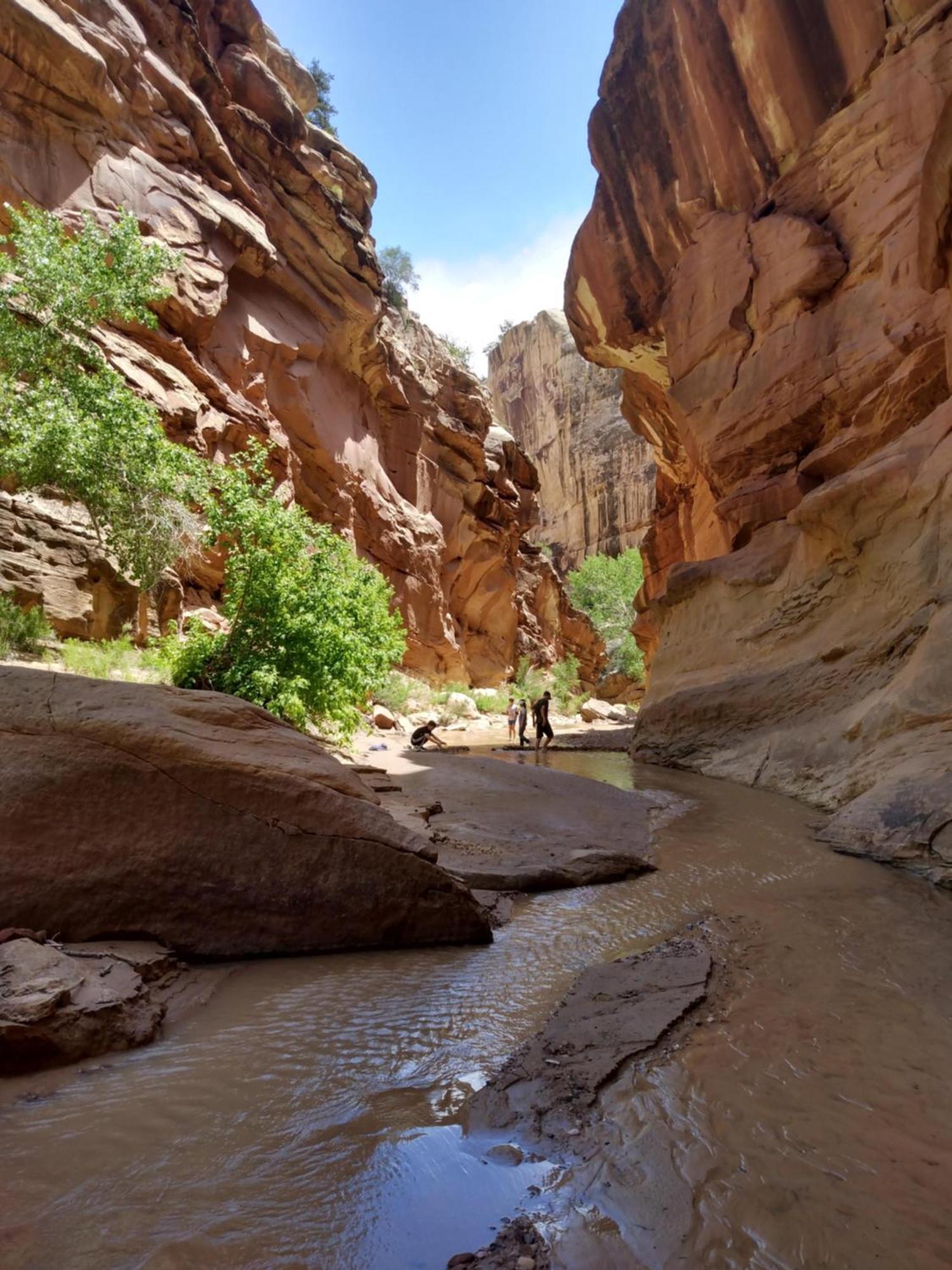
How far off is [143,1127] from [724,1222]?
5.45ft

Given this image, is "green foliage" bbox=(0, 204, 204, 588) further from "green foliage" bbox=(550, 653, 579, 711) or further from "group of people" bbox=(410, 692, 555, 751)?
"green foliage" bbox=(550, 653, 579, 711)

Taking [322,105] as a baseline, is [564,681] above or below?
below

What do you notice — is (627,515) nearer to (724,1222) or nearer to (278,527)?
(278,527)

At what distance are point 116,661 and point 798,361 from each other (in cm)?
1405

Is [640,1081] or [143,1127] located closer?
[143,1127]

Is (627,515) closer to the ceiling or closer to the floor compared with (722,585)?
closer to the ceiling

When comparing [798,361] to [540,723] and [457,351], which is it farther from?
[457,351]

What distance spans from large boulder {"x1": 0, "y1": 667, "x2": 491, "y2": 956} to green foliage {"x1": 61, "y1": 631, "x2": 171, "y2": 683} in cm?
650

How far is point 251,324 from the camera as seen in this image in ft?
70.6

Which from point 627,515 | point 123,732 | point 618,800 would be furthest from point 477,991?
point 627,515

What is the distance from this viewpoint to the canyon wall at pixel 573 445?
52969 millimetres

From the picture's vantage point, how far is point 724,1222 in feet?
5.26

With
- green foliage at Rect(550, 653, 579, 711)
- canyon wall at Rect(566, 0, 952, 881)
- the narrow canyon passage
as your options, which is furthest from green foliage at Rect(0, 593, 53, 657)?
green foliage at Rect(550, 653, 579, 711)

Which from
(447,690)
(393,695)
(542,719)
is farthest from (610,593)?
(542,719)
